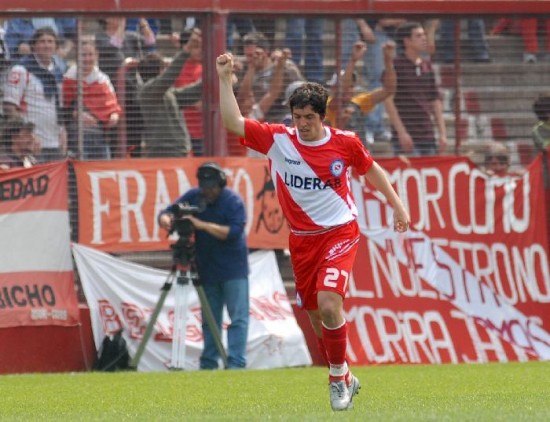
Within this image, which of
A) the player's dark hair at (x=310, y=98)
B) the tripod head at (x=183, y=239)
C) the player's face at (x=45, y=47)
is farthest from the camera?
the player's face at (x=45, y=47)

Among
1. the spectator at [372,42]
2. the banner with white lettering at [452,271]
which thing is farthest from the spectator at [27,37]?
the banner with white lettering at [452,271]

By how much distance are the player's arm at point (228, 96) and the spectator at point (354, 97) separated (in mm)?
6556

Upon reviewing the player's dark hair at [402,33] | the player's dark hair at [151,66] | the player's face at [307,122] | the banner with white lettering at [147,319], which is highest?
the player's dark hair at [402,33]

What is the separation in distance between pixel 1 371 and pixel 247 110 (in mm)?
3948

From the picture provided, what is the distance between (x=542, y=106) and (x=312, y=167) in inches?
293

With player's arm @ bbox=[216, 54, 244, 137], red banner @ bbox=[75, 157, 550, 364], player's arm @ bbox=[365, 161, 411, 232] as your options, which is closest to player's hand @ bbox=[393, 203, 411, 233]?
player's arm @ bbox=[365, 161, 411, 232]

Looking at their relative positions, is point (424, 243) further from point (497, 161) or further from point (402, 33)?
point (402, 33)

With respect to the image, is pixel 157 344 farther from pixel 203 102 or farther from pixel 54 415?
pixel 54 415

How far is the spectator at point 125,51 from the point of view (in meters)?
15.5

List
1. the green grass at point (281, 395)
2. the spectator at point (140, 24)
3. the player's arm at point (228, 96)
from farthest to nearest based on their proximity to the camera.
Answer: the spectator at point (140, 24), the player's arm at point (228, 96), the green grass at point (281, 395)

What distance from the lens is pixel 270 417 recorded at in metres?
8.36

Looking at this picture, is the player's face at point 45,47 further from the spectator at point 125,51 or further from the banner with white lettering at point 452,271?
the banner with white lettering at point 452,271

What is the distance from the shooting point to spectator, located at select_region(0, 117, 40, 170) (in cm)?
1531

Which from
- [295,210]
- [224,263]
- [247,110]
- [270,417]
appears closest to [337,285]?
[295,210]
